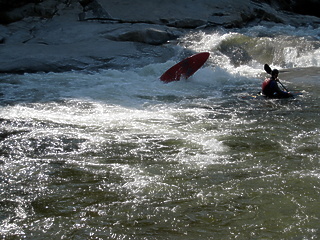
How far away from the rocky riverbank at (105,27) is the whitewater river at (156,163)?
2.10 m

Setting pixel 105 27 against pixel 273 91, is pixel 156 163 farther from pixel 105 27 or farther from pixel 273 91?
pixel 105 27

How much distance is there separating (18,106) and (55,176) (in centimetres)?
272

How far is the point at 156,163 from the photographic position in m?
3.47

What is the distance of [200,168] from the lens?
3.35m

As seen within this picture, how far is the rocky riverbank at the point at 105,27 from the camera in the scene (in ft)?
29.7

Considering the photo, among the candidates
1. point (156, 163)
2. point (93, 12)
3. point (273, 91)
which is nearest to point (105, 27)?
point (93, 12)

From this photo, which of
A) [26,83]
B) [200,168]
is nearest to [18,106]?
[26,83]

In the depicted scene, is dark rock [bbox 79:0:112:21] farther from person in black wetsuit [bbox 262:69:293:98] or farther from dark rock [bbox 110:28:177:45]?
person in black wetsuit [bbox 262:69:293:98]

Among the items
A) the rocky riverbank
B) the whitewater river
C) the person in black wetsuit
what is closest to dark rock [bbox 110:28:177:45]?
the rocky riverbank

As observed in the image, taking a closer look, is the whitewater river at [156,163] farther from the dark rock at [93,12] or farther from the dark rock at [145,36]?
the dark rock at [93,12]

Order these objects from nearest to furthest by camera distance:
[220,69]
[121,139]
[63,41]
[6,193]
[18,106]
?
[6,193] → [121,139] → [18,106] → [220,69] → [63,41]

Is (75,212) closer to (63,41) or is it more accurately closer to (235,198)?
(235,198)

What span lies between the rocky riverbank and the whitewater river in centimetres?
210

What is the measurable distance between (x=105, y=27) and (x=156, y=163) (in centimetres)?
829
